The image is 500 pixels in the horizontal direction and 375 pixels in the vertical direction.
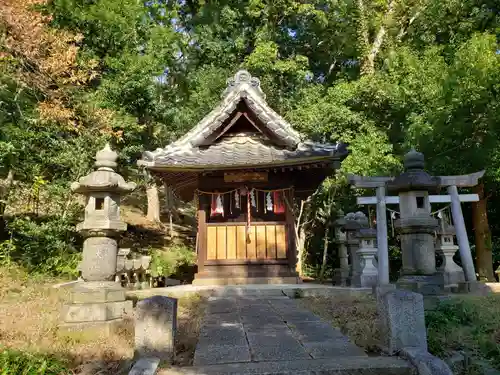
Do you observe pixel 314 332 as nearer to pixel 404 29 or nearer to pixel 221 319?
pixel 221 319

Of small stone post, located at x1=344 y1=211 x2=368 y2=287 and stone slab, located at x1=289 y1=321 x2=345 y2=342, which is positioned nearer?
stone slab, located at x1=289 y1=321 x2=345 y2=342

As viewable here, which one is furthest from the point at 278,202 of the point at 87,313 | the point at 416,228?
the point at 87,313

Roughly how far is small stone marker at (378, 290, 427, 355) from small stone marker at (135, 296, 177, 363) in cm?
241

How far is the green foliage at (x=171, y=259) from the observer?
1572cm

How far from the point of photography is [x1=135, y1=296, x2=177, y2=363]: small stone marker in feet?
12.7

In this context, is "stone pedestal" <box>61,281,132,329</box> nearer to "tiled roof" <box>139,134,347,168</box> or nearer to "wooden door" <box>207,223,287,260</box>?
"tiled roof" <box>139,134,347,168</box>

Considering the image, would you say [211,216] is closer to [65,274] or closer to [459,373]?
[65,274]

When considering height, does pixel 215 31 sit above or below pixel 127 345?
above

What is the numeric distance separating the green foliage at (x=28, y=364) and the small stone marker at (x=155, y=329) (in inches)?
37.4

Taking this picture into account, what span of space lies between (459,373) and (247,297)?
5189mm

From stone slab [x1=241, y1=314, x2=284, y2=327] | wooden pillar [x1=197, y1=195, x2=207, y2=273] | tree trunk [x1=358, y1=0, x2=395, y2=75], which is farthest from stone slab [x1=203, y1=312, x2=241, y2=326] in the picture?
tree trunk [x1=358, y1=0, x2=395, y2=75]

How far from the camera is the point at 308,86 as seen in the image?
781 inches

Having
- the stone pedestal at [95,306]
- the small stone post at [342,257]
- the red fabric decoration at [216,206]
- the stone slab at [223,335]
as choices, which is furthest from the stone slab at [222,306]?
the small stone post at [342,257]

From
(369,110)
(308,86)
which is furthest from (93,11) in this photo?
(369,110)
